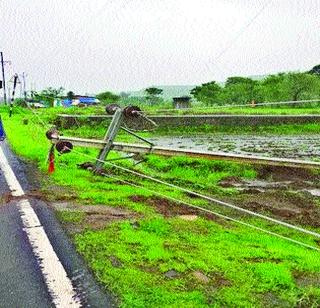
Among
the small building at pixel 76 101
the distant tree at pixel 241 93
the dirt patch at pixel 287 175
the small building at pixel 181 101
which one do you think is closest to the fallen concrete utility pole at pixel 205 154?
the dirt patch at pixel 287 175

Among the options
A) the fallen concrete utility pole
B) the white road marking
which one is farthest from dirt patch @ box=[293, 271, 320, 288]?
the white road marking

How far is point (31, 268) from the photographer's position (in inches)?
174

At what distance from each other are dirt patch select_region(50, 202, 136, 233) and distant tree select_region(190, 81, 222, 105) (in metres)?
55.1

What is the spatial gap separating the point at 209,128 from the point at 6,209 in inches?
1122

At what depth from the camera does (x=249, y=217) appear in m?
7.75

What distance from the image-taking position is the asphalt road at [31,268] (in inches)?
147

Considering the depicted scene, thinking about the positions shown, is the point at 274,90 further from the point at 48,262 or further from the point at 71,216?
the point at 48,262

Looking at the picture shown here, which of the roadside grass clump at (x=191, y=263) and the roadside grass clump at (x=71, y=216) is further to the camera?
the roadside grass clump at (x=71, y=216)

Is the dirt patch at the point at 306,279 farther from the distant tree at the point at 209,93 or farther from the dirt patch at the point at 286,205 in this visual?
the distant tree at the point at 209,93

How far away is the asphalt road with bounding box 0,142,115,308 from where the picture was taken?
3.74 meters

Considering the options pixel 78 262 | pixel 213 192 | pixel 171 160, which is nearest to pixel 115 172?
pixel 213 192

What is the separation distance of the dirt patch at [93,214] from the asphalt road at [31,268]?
0.67ft

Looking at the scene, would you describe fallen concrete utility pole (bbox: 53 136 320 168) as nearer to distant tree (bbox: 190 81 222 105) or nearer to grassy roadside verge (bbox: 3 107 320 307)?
grassy roadside verge (bbox: 3 107 320 307)

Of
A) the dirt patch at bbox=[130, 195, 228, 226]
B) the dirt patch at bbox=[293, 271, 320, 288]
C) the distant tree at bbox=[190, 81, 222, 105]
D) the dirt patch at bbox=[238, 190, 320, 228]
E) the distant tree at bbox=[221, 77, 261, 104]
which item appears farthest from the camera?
the distant tree at bbox=[190, 81, 222, 105]
